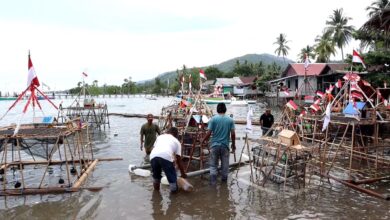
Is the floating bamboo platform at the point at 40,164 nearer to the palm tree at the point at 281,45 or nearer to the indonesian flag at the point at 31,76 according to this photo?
the indonesian flag at the point at 31,76

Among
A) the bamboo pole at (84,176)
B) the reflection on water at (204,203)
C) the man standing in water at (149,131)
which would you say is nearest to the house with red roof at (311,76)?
the man standing in water at (149,131)

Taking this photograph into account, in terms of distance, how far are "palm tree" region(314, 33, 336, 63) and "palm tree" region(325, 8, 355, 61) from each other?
73 centimetres

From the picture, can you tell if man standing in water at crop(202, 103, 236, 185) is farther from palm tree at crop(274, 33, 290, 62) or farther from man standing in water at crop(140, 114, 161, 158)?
palm tree at crop(274, 33, 290, 62)

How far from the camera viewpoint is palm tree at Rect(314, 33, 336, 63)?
160 ft

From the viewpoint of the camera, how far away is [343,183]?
837 centimetres

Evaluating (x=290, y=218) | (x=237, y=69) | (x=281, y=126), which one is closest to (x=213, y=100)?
(x=237, y=69)

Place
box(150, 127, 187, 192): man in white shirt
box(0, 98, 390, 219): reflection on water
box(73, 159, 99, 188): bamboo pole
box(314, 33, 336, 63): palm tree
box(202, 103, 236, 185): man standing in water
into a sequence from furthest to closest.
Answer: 1. box(314, 33, 336, 63): palm tree
2. box(73, 159, 99, 188): bamboo pole
3. box(202, 103, 236, 185): man standing in water
4. box(150, 127, 187, 192): man in white shirt
5. box(0, 98, 390, 219): reflection on water

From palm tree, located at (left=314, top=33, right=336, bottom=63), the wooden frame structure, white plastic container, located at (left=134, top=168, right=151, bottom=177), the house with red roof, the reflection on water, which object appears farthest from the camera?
palm tree, located at (left=314, top=33, right=336, bottom=63)

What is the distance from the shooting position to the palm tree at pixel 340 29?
49.3 meters

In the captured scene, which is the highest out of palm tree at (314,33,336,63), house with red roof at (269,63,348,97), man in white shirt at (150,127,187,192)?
palm tree at (314,33,336,63)

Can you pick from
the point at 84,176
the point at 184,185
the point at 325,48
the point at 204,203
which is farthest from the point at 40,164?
the point at 325,48

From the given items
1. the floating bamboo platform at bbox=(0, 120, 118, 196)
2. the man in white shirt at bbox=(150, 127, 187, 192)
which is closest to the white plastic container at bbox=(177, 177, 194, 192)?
the man in white shirt at bbox=(150, 127, 187, 192)

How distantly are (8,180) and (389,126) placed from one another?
10.9m

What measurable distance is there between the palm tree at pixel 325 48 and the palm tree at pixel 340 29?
73 cm
